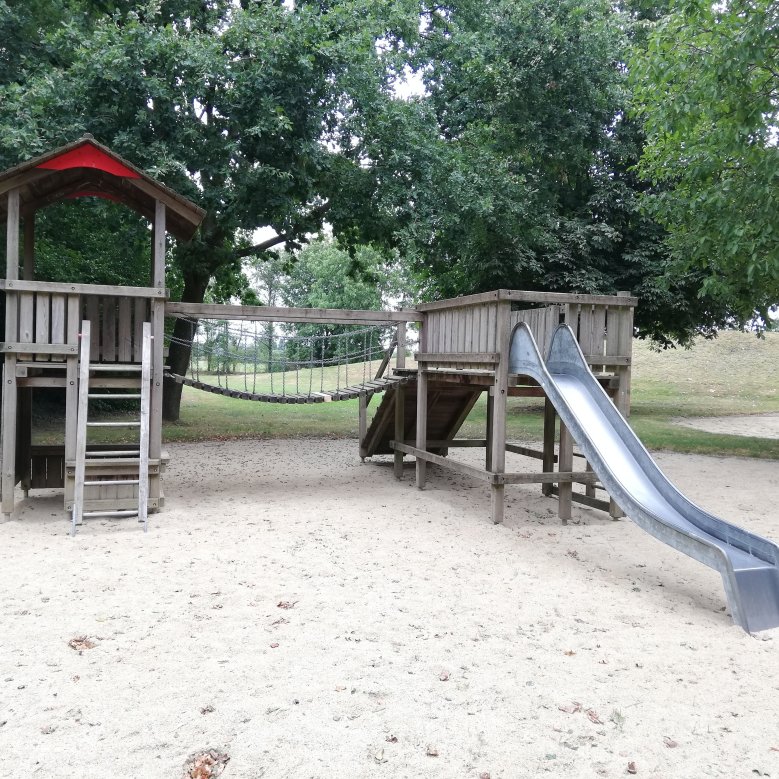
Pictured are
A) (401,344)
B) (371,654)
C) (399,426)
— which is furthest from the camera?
(399,426)

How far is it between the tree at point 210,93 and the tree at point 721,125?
17.6ft

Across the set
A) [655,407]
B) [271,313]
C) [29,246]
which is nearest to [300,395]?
[271,313]

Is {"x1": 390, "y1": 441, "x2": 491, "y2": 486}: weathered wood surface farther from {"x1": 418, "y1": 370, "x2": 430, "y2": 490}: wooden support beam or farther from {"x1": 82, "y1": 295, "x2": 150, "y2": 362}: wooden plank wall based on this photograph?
{"x1": 82, "y1": 295, "x2": 150, "y2": 362}: wooden plank wall

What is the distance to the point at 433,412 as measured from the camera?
404 inches

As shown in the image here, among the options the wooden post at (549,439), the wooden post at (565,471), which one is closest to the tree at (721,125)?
the wooden post at (549,439)

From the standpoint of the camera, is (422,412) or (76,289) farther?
(422,412)

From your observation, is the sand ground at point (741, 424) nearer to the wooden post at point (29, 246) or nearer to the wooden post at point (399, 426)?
the wooden post at point (399, 426)

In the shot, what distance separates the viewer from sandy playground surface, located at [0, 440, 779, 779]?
3.05 m

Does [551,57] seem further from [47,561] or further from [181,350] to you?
[47,561]

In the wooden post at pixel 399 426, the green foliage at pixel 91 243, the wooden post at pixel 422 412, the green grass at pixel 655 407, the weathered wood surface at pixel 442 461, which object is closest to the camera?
the weathered wood surface at pixel 442 461

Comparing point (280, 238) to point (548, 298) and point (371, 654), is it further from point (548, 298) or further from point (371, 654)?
point (371, 654)

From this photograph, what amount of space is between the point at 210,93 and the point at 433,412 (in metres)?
6.90

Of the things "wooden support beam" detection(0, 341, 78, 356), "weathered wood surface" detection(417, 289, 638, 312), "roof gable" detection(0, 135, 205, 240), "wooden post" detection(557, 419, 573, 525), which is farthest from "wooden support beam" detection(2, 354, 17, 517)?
"wooden post" detection(557, 419, 573, 525)

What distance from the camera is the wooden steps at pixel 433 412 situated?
9.88m
